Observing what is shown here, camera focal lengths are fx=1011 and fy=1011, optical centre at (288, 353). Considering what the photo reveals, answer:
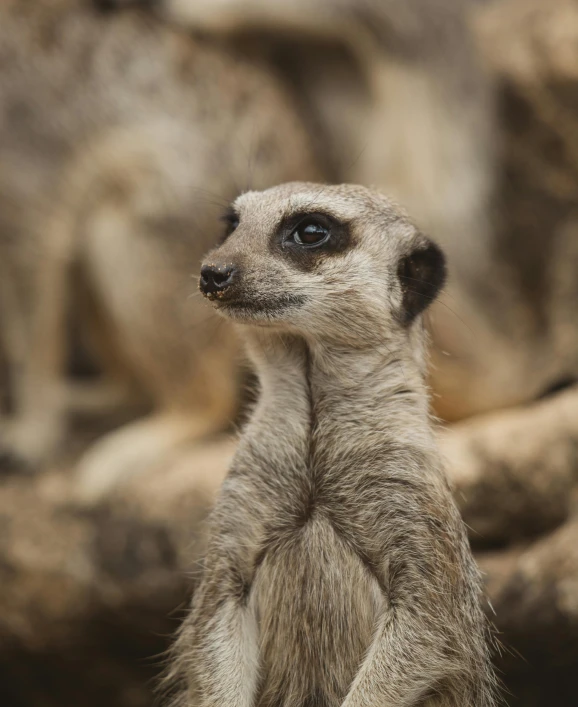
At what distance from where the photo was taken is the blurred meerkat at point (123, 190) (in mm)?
4441

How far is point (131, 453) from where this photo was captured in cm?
441

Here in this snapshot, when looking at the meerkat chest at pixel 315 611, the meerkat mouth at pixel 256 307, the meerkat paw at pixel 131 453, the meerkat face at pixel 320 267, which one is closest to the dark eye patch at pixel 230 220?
the meerkat face at pixel 320 267

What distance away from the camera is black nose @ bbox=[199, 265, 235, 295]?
6.61ft

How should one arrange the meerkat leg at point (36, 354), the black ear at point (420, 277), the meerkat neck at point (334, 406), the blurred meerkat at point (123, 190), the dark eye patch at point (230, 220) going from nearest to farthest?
1. the meerkat neck at point (334, 406)
2. the black ear at point (420, 277)
3. the dark eye patch at point (230, 220)
4. the blurred meerkat at point (123, 190)
5. the meerkat leg at point (36, 354)

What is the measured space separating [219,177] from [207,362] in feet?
2.79

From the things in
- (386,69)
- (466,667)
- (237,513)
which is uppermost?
(386,69)

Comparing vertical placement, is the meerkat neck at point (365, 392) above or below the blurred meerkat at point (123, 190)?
below

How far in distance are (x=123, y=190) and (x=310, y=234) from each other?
8.42 feet

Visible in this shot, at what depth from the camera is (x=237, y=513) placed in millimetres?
2111

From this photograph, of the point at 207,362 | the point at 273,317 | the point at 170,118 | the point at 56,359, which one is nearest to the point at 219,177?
the point at 170,118

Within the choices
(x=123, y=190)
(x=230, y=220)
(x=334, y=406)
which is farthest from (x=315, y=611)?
(x=123, y=190)

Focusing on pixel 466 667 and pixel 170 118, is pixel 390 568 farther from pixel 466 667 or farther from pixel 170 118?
pixel 170 118

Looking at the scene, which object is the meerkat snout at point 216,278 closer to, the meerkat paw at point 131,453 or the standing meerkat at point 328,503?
the standing meerkat at point 328,503

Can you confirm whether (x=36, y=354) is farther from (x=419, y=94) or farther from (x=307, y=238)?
(x=307, y=238)
